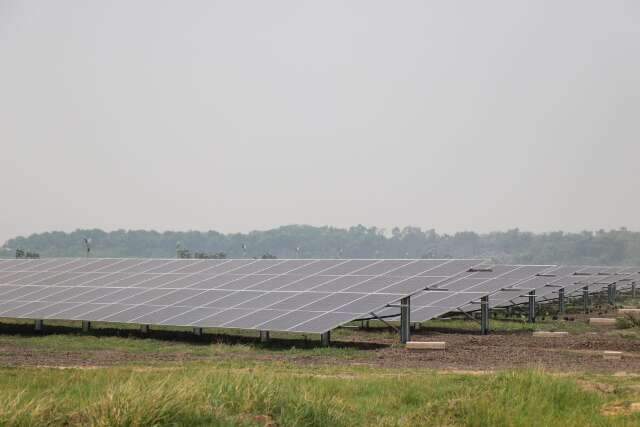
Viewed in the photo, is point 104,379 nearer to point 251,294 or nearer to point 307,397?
point 307,397

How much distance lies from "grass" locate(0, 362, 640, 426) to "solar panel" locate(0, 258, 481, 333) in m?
9.16

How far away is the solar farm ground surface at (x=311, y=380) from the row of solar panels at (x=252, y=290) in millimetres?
974

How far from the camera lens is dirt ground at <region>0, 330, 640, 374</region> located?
24719mm

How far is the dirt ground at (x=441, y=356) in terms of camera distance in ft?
81.1

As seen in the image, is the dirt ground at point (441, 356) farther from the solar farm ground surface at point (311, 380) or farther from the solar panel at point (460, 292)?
the solar panel at point (460, 292)

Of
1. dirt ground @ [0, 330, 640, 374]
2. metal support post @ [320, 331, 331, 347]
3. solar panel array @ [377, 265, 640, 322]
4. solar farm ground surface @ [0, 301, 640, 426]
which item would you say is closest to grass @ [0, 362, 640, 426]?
solar farm ground surface @ [0, 301, 640, 426]

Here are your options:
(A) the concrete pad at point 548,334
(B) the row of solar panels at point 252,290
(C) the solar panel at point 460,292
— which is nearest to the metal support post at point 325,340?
(B) the row of solar panels at point 252,290

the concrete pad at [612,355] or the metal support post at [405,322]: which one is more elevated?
the metal support post at [405,322]

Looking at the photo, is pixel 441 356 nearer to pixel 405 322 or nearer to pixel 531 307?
pixel 405 322

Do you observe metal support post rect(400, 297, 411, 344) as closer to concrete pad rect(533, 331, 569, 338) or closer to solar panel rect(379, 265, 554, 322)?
solar panel rect(379, 265, 554, 322)

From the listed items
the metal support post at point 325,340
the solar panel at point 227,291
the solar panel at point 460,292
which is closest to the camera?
the metal support post at point 325,340

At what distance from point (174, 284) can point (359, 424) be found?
24.9m

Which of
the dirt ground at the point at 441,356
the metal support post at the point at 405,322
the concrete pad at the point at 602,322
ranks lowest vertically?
the dirt ground at the point at 441,356

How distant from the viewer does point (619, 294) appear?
79.2 metres
